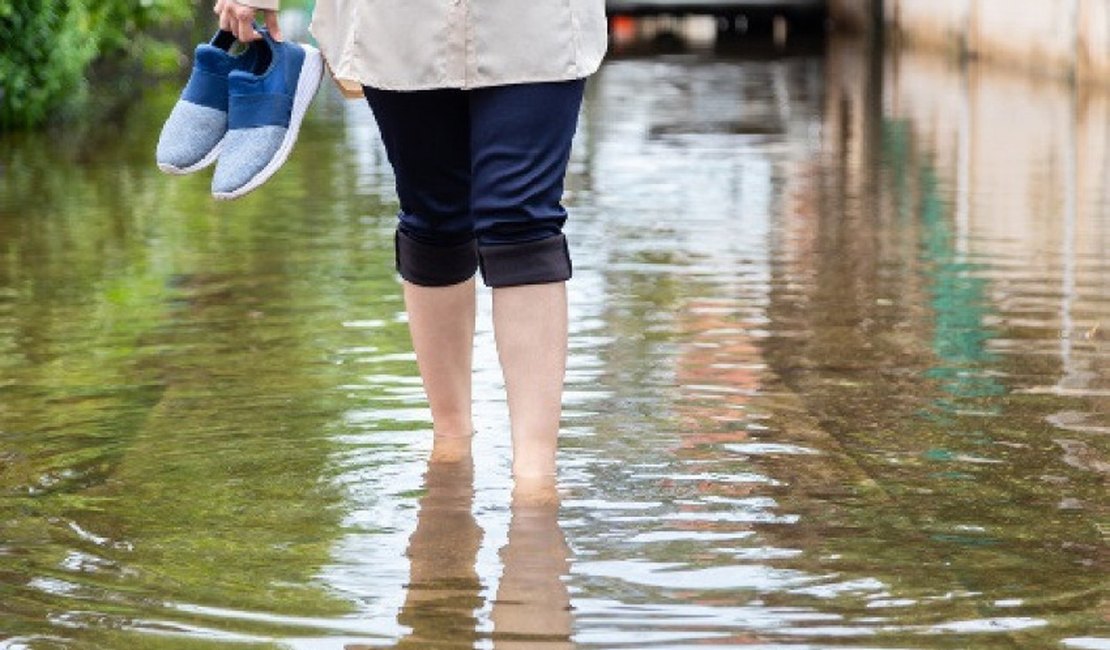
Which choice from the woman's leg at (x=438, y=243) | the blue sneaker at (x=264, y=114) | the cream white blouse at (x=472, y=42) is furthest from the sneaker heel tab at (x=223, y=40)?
the cream white blouse at (x=472, y=42)

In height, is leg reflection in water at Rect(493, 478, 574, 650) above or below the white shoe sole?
below

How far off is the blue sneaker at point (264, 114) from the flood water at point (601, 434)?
0.55m

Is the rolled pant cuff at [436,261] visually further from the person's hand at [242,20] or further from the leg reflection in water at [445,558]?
the person's hand at [242,20]

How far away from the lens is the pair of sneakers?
15.7ft

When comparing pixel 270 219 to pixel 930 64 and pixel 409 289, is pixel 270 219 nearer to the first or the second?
pixel 409 289

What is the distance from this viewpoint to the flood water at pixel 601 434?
3.83 metres

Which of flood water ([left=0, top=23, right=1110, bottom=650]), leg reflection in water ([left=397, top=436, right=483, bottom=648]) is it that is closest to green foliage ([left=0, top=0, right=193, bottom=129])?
flood water ([left=0, top=23, right=1110, bottom=650])

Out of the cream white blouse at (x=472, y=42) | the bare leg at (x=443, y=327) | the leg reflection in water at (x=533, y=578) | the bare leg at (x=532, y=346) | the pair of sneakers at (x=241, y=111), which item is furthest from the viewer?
the bare leg at (x=443, y=327)

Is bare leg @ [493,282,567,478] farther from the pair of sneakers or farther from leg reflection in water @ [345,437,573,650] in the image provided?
the pair of sneakers

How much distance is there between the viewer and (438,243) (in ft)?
16.3

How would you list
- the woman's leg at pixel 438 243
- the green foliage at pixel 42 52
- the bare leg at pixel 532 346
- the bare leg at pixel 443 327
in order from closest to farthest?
the bare leg at pixel 532 346, the woman's leg at pixel 438 243, the bare leg at pixel 443 327, the green foliage at pixel 42 52


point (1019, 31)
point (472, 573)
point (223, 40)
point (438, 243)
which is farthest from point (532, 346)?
point (1019, 31)

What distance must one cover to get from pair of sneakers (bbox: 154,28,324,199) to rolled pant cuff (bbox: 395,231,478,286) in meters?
0.33

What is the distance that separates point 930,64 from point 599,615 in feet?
68.4
